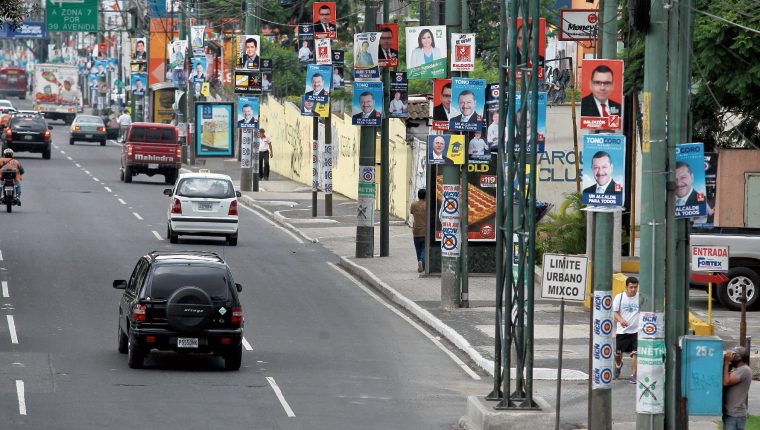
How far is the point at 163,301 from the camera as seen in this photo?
67.1 feet

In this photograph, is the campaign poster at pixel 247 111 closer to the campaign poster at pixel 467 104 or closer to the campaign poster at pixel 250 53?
the campaign poster at pixel 250 53

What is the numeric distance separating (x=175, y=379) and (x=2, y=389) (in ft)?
7.57

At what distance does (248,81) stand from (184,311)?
101 feet

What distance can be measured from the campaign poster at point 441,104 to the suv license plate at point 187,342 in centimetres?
813

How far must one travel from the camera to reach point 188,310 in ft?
66.8

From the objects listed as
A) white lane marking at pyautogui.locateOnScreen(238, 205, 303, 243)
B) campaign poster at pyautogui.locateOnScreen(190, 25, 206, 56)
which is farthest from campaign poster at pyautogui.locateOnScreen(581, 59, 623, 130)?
campaign poster at pyautogui.locateOnScreen(190, 25, 206, 56)

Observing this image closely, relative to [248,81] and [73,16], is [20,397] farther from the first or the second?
[73,16]

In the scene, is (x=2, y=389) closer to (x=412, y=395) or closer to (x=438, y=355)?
(x=412, y=395)

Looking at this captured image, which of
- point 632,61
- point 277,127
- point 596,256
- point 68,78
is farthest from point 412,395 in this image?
point 68,78

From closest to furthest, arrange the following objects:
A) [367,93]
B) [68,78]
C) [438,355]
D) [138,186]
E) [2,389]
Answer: [2,389], [438,355], [367,93], [138,186], [68,78]

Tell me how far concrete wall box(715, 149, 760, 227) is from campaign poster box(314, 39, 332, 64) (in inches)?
445

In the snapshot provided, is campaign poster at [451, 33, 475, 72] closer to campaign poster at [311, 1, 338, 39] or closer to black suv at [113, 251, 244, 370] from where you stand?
black suv at [113, 251, 244, 370]

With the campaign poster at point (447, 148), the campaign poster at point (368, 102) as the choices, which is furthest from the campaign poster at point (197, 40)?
the campaign poster at point (447, 148)

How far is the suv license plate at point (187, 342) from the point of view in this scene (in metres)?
20.5
